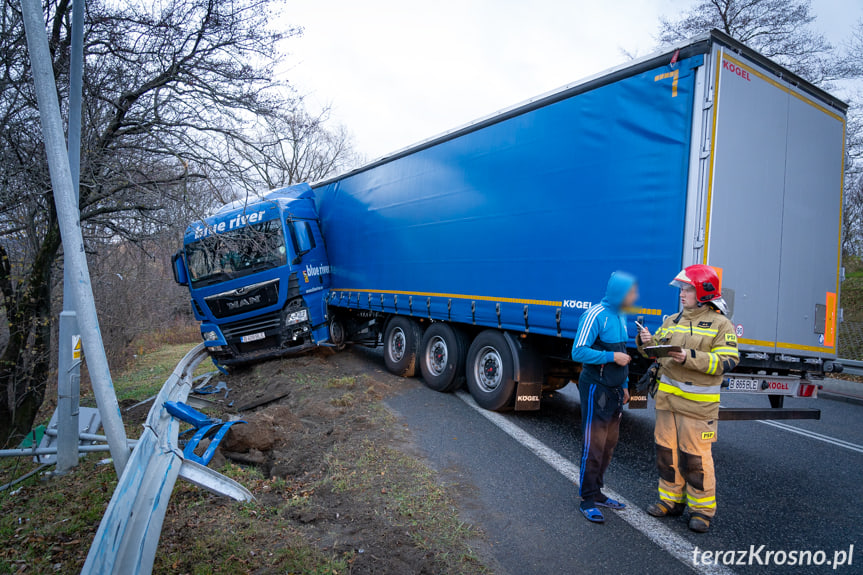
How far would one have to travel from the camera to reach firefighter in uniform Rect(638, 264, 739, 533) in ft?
11.4

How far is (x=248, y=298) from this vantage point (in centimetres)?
896

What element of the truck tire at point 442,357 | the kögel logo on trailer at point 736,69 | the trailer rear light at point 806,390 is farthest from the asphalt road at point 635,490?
the kögel logo on trailer at point 736,69

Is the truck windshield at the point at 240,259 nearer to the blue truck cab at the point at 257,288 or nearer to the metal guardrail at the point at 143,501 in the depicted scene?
the blue truck cab at the point at 257,288

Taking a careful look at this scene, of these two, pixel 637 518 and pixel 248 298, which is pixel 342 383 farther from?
pixel 637 518

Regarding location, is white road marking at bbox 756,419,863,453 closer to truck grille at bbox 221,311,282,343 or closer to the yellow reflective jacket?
the yellow reflective jacket

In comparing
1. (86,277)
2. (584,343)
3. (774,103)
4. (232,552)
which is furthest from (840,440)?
(86,277)

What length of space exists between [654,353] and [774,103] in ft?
9.35

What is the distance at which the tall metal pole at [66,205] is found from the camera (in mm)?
3199

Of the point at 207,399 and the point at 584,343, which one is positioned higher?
the point at 584,343

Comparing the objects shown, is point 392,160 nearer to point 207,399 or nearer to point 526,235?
point 526,235

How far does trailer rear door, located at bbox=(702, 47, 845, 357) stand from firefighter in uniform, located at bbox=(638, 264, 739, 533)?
0.64 meters

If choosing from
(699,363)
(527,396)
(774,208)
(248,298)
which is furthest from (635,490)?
(248,298)

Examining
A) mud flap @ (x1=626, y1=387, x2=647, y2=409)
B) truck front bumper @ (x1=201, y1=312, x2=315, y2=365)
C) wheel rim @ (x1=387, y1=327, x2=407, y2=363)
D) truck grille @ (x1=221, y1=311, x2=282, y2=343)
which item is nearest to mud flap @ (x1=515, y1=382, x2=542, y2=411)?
mud flap @ (x1=626, y1=387, x2=647, y2=409)

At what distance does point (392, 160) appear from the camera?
28.1ft
